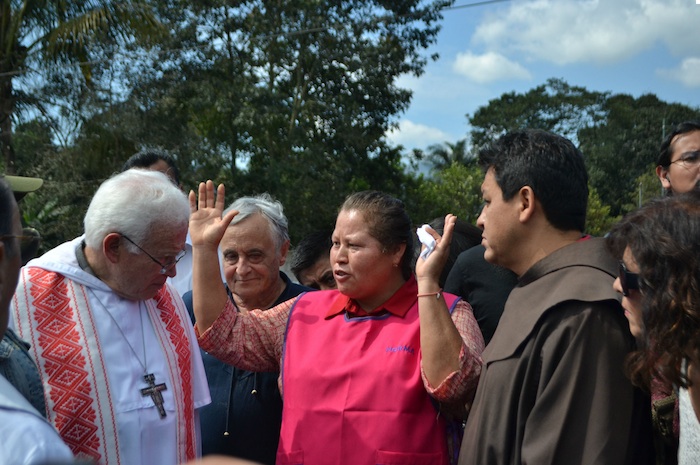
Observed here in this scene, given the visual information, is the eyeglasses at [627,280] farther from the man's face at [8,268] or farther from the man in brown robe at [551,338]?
the man's face at [8,268]

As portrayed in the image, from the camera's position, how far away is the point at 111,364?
2607 mm

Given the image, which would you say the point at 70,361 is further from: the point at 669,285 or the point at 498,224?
the point at 669,285

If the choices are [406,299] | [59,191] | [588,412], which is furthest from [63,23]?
[588,412]

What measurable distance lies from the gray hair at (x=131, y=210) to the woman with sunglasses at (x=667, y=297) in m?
1.58

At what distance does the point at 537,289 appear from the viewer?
Result: 2482 millimetres

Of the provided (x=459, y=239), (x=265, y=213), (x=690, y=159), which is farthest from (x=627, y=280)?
(x=459, y=239)

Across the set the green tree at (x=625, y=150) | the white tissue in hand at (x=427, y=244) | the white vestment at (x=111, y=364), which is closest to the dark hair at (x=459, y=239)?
the white tissue in hand at (x=427, y=244)

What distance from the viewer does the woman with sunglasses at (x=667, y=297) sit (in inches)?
78.0

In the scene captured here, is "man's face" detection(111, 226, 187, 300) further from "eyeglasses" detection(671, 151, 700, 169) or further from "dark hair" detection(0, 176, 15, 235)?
"eyeglasses" detection(671, 151, 700, 169)

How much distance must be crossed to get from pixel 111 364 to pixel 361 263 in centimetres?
104

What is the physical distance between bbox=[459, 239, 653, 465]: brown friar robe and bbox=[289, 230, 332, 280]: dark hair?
266 centimetres

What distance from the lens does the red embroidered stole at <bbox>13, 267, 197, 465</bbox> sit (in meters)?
2.48

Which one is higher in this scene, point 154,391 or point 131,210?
point 131,210

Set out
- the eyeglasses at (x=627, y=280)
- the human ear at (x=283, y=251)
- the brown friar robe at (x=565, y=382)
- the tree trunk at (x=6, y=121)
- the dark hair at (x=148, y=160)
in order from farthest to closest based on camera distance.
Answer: the tree trunk at (x=6, y=121), the dark hair at (x=148, y=160), the human ear at (x=283, y=251), the brown friar robe at (x=565, y=382), the eyeglasses at (x=627, y=280)
